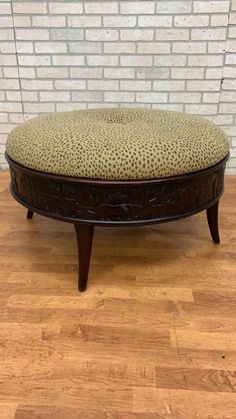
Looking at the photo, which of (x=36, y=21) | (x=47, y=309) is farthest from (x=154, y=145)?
(x=36, y=21)

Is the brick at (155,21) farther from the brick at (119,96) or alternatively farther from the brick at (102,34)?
the brick at (119,96)

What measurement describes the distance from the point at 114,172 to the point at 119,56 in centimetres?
116

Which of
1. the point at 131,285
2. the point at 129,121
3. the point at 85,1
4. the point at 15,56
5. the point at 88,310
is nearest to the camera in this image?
the point at 88,310

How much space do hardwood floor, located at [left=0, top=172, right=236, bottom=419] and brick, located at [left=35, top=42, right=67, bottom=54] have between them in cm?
99

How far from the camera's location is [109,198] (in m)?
0.97

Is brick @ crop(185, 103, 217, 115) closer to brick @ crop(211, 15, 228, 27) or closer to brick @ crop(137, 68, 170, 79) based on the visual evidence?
brick @ crop(137, 68, 170, 79)

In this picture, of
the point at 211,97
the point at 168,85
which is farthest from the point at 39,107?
the point at 211,97

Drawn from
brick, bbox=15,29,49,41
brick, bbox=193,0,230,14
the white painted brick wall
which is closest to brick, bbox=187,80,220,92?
the white painted brick wall

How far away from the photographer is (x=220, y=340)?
92 cm

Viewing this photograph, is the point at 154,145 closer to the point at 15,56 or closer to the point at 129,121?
the point at 129,121

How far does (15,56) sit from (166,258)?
137 cm

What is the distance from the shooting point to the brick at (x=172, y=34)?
5.87 ft

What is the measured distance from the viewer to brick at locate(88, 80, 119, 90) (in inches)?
75.8

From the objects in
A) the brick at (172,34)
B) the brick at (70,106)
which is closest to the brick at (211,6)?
the brick at (172,34)
